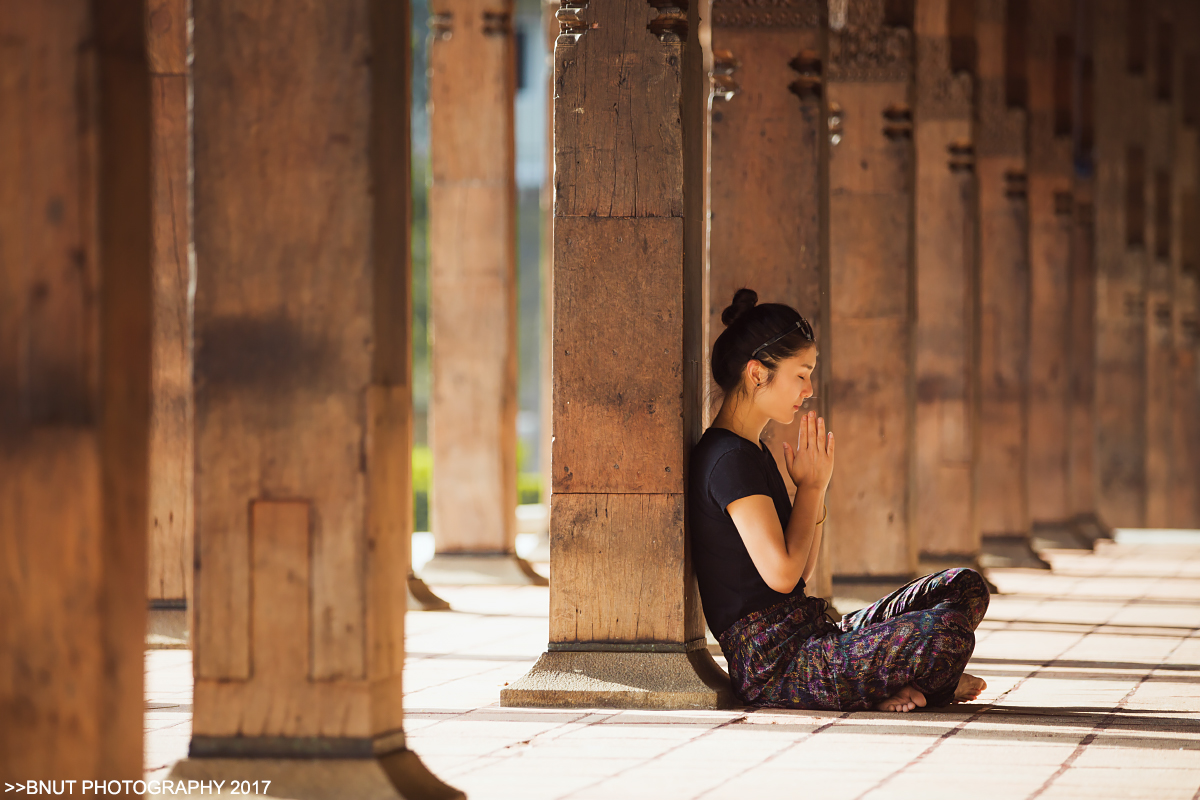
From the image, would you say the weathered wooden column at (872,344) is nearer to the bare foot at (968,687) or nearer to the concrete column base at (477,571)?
the concrete column base at (477,571)

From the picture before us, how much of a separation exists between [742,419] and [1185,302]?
2331cm

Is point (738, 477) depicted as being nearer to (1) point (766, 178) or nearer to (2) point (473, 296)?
(1) point (766, 178)

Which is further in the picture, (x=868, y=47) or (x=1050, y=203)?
(x=1050, y=203)

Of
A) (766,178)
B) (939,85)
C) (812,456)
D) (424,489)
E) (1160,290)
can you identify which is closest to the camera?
(812,456)

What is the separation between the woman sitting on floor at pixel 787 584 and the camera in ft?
19.6

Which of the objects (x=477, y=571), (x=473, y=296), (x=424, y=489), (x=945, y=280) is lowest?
(x=424, y=489)

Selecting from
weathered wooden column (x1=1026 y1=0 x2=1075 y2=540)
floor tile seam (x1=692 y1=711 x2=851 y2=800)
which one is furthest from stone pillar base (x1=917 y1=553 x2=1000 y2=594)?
floor tile seam (x1=692 y1=711 x2=851 y2=800)

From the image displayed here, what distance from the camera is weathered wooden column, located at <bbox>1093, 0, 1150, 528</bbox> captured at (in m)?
24.2

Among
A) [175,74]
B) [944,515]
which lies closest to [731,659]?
[175,74]

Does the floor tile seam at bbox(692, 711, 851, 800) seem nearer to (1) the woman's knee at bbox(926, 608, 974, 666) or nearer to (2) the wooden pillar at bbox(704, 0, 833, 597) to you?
(1) the woman's knee at bbox(926, 608, 974, 666)

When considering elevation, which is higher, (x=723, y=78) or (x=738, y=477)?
(x=723, y=78)

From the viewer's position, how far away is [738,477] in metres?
6.13

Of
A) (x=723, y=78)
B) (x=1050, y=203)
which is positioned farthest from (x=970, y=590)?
(x=1050, y=203)

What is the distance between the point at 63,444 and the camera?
3.41m
